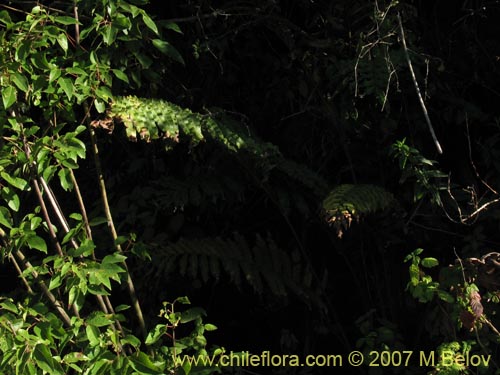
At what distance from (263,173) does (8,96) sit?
44.6 inches

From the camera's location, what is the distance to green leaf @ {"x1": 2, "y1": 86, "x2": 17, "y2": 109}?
260 cm

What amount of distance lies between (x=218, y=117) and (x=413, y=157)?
87cm

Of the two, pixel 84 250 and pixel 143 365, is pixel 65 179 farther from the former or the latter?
pixel 143 365

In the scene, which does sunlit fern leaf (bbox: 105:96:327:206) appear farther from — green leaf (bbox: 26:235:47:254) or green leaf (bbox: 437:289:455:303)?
green leaf (bbox: 437:289:455:303)

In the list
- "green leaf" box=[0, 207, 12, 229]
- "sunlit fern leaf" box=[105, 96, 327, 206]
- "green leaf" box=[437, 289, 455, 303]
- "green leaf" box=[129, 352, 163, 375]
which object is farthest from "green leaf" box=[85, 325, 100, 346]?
"green leaf" box=[437, 289, 455, 303]

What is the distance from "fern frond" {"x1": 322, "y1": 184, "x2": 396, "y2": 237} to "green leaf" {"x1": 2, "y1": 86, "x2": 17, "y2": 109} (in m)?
1.23

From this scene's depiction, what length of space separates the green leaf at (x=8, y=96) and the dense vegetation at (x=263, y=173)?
1.3 inches

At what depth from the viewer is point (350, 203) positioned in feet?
9.82

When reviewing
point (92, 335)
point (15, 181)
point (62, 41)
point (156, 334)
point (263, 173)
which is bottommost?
point (156, 334)

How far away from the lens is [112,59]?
3105 millimetres

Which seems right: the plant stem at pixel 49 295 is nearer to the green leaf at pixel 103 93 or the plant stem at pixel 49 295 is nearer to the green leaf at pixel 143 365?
the green leaf at pixel 143 365

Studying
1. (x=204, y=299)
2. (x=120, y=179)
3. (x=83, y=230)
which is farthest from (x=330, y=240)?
(x=83, y=230)

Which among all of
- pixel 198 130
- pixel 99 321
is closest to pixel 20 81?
pixel 198 130

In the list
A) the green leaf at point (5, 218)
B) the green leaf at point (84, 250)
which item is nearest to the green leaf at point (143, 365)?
the green leaf at point (84, 250)
